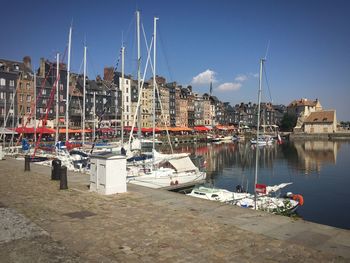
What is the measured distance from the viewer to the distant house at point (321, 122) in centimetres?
14125

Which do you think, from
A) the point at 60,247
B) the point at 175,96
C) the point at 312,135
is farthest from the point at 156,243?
the point at 312,135

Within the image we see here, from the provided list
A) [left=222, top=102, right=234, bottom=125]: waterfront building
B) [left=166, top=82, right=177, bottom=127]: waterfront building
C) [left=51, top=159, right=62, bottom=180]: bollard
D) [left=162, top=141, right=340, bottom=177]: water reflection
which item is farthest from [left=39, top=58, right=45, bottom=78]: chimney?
[left=222, top=102, right=234, bottom=125]: waterfront building

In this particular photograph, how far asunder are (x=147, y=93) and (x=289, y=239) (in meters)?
111

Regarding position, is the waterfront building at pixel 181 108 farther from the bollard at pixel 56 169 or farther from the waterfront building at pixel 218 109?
the bollard at pixel 56 169

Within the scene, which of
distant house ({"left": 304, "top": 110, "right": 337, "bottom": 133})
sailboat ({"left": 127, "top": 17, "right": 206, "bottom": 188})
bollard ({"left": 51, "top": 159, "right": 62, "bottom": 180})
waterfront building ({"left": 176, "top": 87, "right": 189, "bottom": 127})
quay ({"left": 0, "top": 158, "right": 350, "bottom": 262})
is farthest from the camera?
distant house ({"left": 304, "top": 110, "right": 337, "bottom": 133})

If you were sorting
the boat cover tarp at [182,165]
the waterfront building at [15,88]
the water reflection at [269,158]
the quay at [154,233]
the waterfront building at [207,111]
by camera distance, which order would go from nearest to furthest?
the quay at [154,233]
the boat cover tarp at [182,165]
the water reflection at [269,158]
the waterfront building at [15,88]
the waterfront building at [207,111]

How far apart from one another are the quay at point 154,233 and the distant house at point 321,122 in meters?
146

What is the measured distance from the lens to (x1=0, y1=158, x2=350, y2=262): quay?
6.53 m

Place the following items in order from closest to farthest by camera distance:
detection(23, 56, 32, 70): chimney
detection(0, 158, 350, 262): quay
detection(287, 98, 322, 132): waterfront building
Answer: detection(0, 158, 350, 262): quay < detection(23, 56, 32, 70): chimney < detection(287, 98, 322, 132): waterfront building

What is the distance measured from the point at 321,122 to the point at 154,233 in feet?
495

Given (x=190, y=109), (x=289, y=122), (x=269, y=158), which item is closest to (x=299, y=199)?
(x=269, y=158)

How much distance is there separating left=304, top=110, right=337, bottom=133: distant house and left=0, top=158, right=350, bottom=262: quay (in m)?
146

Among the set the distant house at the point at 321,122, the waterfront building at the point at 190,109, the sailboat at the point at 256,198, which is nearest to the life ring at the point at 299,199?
the sailboat at the point at 256,198

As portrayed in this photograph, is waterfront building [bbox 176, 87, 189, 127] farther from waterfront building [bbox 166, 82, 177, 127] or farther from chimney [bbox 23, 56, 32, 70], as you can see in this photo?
chimney [bbox 23, 56, 32, 70]
